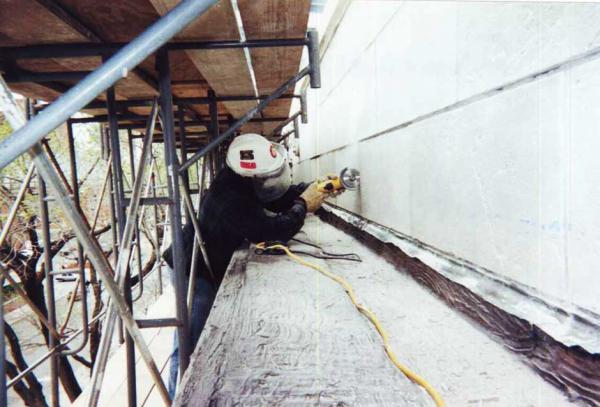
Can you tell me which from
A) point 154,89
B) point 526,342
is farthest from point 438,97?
point 154,89

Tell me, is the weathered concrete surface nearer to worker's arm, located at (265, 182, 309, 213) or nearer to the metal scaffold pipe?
the metal scaffold pipe

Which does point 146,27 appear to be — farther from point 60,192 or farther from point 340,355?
point 340,355

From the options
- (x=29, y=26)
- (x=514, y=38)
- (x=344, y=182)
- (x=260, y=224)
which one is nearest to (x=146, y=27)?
(x=29, y=26)

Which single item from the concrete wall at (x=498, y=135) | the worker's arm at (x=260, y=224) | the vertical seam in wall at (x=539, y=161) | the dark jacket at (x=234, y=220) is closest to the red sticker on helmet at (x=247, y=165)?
the dark jacket at (x=234, y=220)

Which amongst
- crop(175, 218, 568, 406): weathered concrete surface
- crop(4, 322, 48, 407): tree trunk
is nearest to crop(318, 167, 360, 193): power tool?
crop(175, 218, 568, 406): weathered concrete surface

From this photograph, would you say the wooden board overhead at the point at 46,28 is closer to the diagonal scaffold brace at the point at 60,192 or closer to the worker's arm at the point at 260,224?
the diagonal scaffold brace at the point at 60,192

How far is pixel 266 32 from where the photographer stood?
1.92 m

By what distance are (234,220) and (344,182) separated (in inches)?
41.2

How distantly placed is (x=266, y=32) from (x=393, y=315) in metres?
1.58

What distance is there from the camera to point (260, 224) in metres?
2.70

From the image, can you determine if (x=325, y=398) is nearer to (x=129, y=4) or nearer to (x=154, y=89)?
(x=129, y=4)

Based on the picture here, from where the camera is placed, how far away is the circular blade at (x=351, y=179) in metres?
3.14

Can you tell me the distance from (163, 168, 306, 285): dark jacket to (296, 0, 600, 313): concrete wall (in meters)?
0.81

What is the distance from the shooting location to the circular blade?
3139mm
